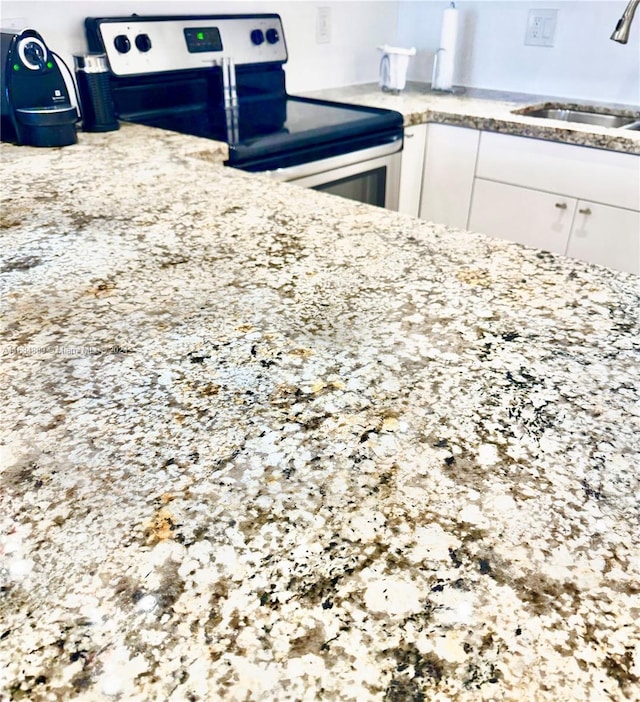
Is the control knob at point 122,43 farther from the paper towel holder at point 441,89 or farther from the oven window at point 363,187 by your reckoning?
the paper towel holder at point 441,89

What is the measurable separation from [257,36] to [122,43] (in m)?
0.52

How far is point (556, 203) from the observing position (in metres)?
1.90

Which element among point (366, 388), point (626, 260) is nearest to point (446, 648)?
point (366, 388)

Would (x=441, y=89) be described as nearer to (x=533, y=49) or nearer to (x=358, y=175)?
(x=533, y=49)

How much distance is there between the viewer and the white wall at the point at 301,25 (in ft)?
5.25

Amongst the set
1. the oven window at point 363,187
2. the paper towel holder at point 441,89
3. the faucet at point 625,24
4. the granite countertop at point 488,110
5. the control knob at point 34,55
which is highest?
the faucet at point 625,24

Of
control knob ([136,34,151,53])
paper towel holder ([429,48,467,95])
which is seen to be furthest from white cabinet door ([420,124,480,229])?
control knob ([136,34,151,53])

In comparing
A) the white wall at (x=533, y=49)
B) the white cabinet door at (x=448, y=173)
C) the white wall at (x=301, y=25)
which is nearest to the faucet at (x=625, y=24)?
the white wall at (x=533, y=49)

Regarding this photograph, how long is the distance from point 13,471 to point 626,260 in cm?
186

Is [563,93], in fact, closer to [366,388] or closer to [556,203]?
[556,203]

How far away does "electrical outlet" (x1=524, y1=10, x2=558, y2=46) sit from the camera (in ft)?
7.21

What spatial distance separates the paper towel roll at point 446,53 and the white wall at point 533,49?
0.34 ft

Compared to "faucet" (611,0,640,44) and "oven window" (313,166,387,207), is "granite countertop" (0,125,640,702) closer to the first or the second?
"oven window" (313,166,387,207)

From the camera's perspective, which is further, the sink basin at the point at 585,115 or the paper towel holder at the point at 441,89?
the paper towel holder at the point at 441,89
